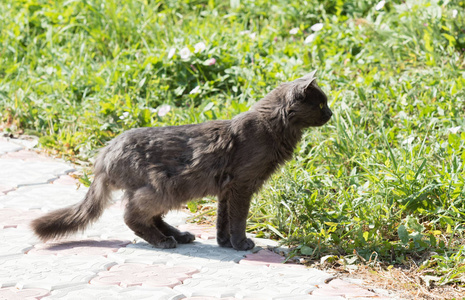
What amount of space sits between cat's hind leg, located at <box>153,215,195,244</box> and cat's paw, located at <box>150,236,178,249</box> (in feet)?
0.32

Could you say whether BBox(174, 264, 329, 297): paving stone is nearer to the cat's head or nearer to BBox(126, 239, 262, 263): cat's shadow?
BBox(126, 239, 262, 263): cat's shadow

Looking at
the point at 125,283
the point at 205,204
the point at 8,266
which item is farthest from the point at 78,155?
the point at 125,283

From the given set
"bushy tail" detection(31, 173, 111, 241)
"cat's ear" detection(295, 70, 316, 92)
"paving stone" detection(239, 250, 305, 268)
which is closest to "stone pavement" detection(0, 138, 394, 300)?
"paving stone" detection(239, 250, 305, 268)

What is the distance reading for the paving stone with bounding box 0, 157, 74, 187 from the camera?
495cm

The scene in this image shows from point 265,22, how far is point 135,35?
161 centimetres

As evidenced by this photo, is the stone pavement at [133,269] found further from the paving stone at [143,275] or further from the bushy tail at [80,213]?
the bushy tail at [80,213]

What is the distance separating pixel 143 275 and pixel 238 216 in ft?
2.53

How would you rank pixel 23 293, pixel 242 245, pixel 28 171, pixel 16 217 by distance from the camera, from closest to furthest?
pixel 23 293
pixel 242 245
pixel 16 217
pixel 28 171

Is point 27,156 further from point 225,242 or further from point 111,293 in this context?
point 111,293

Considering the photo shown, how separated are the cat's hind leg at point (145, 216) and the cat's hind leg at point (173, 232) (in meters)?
0.07

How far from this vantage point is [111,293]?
3.05 m

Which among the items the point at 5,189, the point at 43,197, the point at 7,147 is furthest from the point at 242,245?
the point at 7,147

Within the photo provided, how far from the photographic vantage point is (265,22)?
24.0 ft

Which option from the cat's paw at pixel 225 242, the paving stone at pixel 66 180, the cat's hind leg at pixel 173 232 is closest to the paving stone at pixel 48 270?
the cat's hind leg at pixel 173 232
